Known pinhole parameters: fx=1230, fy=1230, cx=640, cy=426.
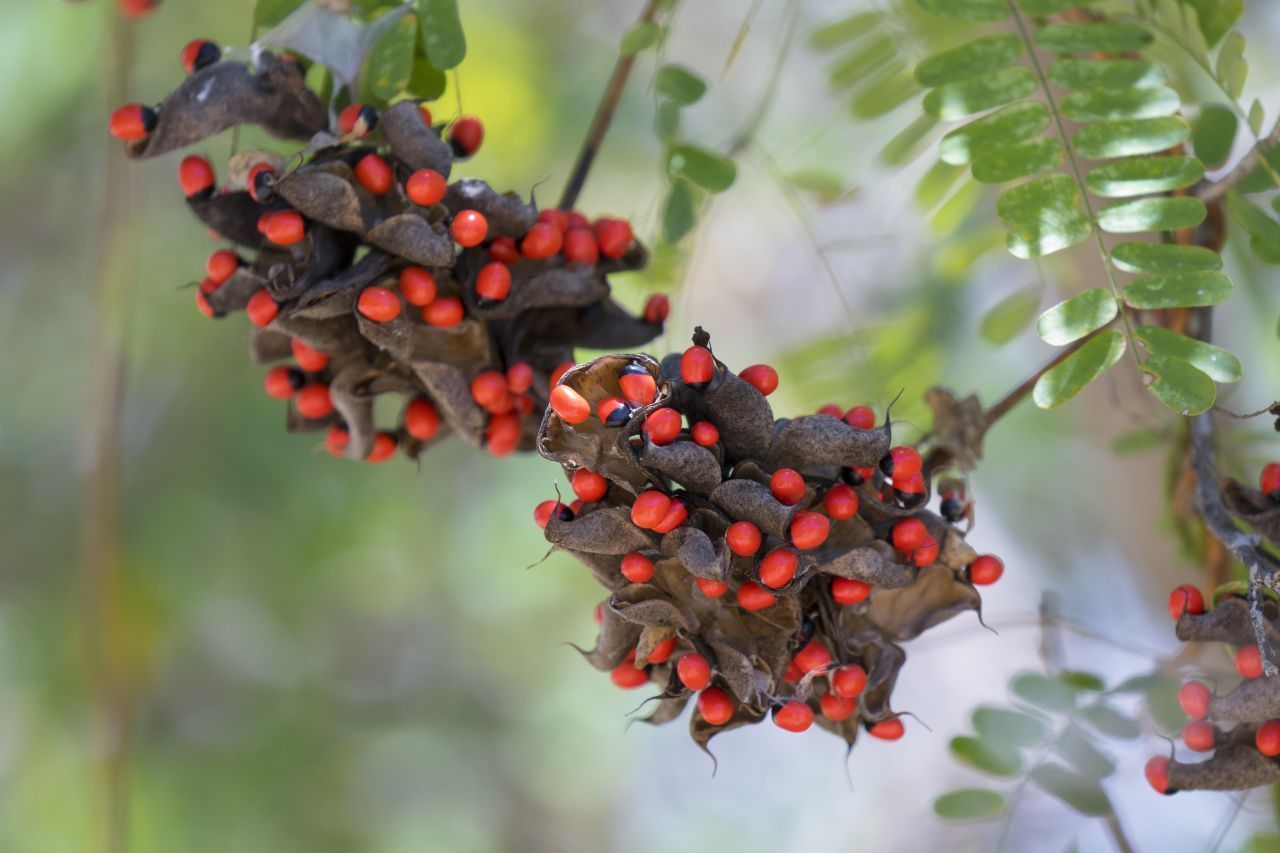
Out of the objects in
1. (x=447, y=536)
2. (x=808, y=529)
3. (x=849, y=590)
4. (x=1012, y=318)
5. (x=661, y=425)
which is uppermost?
(x=661, y=425)

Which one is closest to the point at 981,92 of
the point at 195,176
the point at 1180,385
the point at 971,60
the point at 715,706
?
the point at 971,60

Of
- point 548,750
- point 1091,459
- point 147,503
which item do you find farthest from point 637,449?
point 548,750

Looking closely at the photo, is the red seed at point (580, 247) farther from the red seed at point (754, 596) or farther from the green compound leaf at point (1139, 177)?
the green compound leaf at point (1139, 177)

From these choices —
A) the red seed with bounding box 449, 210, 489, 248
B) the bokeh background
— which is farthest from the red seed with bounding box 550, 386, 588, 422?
the bokeh background

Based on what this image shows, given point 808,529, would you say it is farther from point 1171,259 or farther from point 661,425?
point 1171,259

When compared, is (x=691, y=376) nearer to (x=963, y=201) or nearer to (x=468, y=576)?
(x=963, y=201)

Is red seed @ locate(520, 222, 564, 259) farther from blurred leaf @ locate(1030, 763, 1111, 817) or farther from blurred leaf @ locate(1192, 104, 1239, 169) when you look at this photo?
blurred leaf @ locate(1030, 763, 1111, 817)
